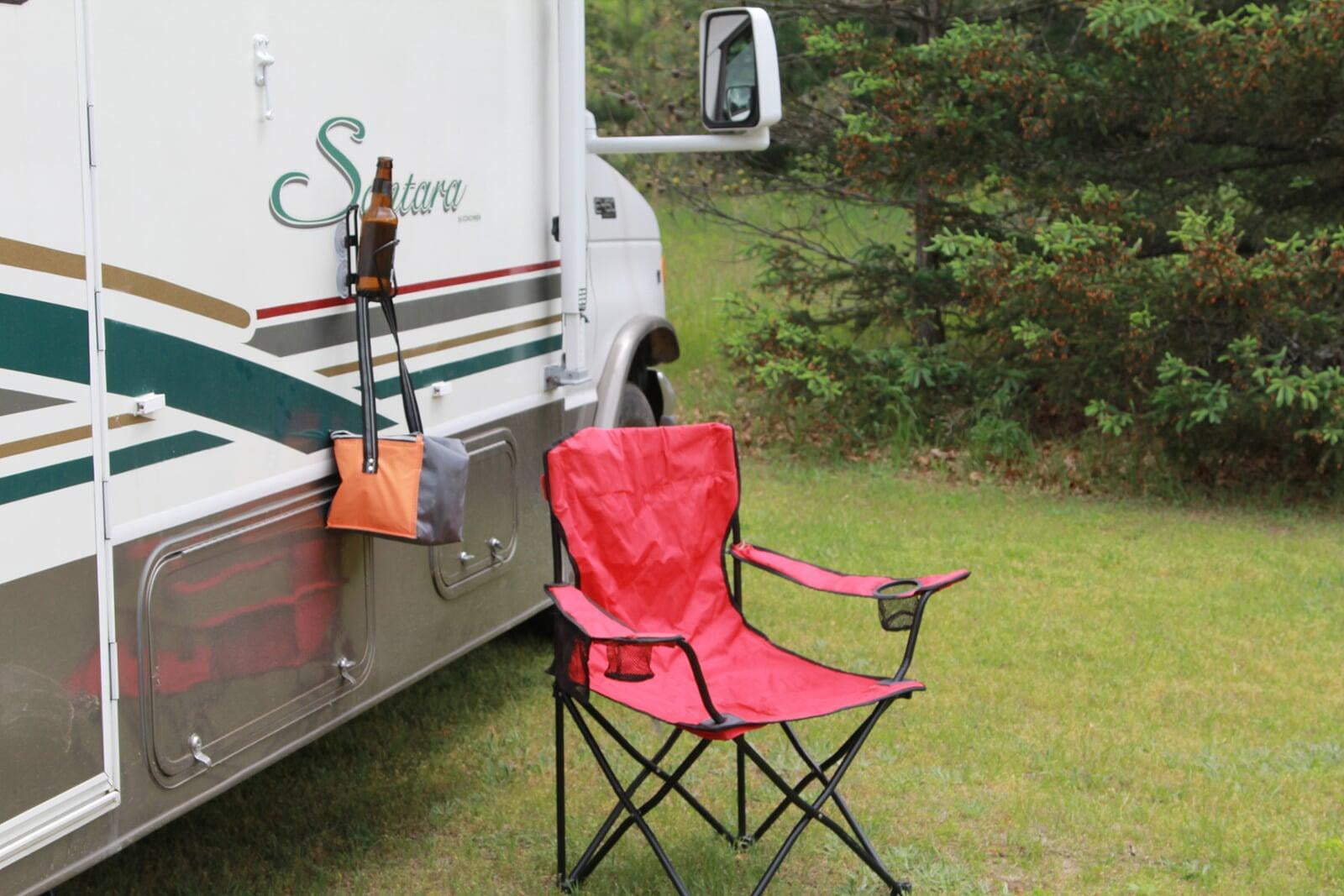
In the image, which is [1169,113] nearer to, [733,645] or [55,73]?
[733,645]

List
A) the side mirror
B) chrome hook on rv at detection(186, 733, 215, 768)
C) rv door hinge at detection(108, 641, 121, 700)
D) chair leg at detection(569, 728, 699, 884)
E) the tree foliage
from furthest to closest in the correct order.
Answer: the tree foliage → the side mirror → chair leg at detection(569, 728, 699, 884) → chrome hook on rv at detection(186, 733, 215, 768) → rv door hinge at detection(108, 641, 121, 700)

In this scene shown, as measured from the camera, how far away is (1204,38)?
263 inches

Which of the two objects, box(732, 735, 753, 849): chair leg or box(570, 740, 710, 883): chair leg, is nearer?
box(570, 740, 710, 883): chair leg

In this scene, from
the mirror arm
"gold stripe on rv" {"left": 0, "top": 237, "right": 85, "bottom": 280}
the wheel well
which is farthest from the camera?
the wheel well

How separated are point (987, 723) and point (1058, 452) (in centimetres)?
376

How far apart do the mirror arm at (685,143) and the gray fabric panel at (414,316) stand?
0.49m

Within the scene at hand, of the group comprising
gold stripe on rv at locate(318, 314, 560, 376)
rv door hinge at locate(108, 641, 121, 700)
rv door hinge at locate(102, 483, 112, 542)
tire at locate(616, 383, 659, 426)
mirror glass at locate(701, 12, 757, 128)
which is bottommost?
rv door hinge at locate(108, 641, 121, 700)

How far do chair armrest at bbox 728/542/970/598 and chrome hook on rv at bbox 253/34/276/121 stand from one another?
1544mm

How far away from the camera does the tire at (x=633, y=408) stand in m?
4.80

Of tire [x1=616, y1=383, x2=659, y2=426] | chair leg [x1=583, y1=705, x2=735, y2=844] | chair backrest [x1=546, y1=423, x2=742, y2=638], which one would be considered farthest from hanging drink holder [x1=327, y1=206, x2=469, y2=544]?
tire [x1=616, y1=383, x2=659, y2=426]

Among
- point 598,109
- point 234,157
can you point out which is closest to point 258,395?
point 234,157

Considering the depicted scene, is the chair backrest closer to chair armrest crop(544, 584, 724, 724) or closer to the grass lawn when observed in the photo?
chair armrest crop(544, 584, 724, 724)

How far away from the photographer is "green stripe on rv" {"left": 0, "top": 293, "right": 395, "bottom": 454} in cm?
223

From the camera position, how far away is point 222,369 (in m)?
2.71
